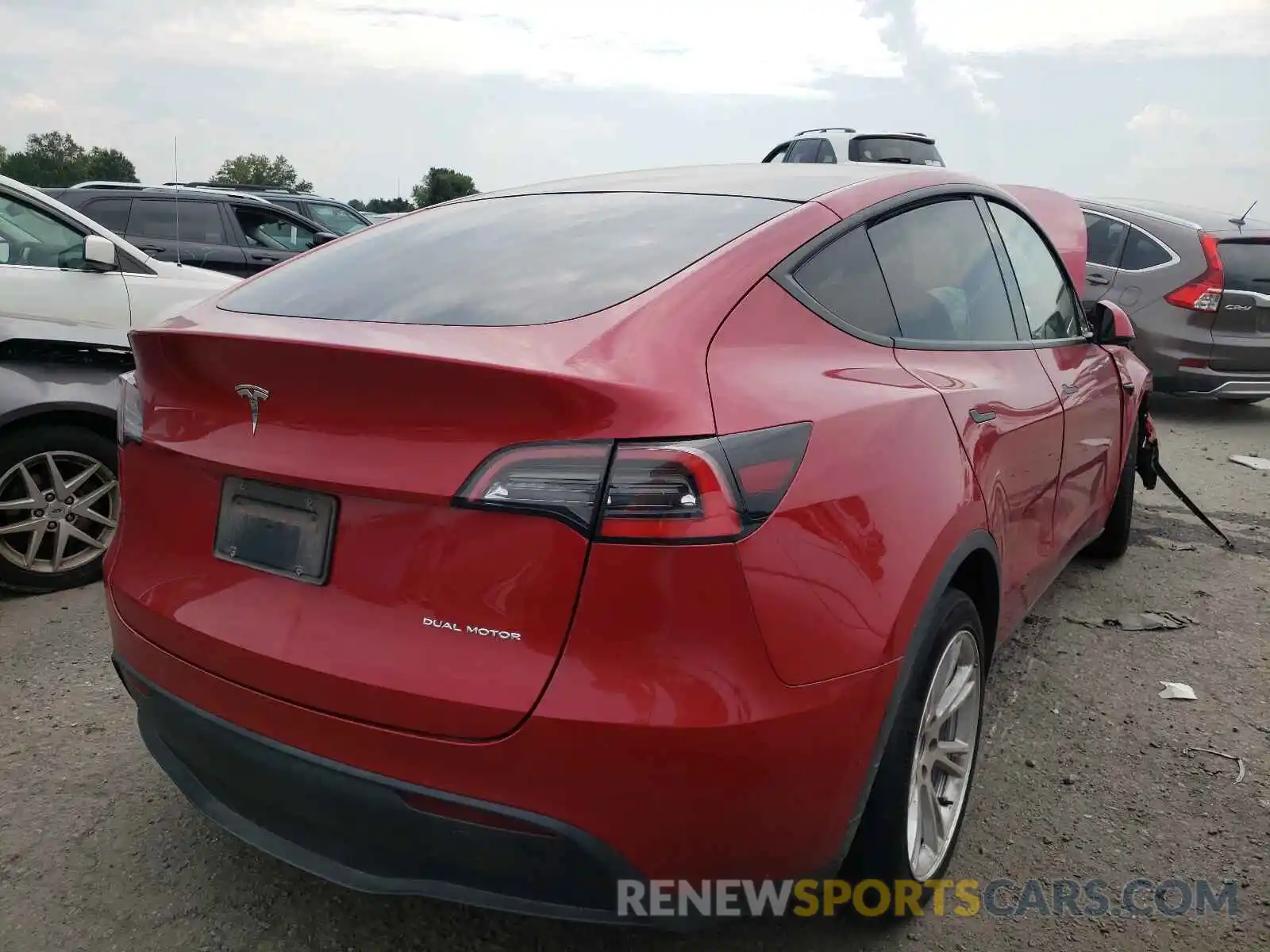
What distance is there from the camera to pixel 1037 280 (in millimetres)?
3412

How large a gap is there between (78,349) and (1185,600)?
15.3ft

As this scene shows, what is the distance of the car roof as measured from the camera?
2467 mm

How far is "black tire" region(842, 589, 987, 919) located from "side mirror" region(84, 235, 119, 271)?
12.5 feet

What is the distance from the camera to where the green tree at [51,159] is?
48.1m

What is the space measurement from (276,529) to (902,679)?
1.18 metres

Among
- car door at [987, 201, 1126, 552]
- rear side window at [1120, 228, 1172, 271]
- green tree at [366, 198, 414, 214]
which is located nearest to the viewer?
car door at [987, 201, 1126, 552]

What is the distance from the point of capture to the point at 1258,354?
325 inches

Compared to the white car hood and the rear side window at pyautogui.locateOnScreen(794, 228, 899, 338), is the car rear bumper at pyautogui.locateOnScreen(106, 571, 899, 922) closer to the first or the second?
the rear side window at pyautogui.locateOnScreen(794, 228, 899, 338)

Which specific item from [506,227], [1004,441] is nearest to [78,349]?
[506,227]

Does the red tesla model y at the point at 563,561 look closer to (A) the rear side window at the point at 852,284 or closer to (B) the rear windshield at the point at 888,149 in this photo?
(A) the rear side window at the point at 852,284

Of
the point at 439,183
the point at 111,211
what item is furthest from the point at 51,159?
the point at 111,211

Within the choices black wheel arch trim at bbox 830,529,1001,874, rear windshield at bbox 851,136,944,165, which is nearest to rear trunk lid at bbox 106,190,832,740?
black wheel arch trim at bbox 830,529,1001,874

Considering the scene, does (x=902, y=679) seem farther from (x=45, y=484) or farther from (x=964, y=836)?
(x=45, y=484)

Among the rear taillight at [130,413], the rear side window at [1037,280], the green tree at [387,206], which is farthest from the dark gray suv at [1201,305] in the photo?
the green tree at [387,206]
